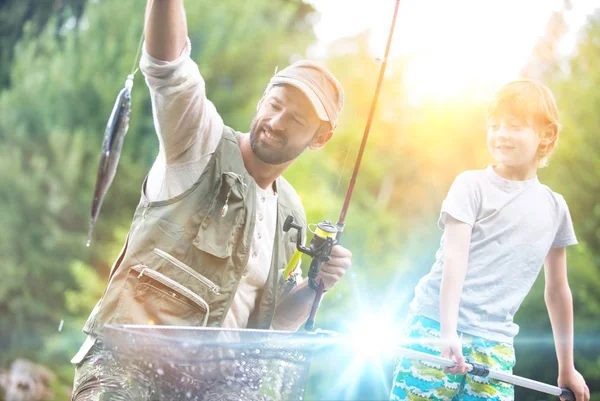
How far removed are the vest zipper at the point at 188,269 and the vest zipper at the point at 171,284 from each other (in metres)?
0.04

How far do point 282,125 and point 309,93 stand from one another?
106mm

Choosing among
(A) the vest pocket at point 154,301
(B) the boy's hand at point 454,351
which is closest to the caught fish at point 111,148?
(A) the vest pocket at point 154,301

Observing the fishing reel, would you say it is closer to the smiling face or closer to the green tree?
the smiling face

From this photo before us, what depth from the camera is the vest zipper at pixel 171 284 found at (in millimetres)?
1652

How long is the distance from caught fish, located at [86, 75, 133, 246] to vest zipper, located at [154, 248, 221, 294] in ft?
0.68

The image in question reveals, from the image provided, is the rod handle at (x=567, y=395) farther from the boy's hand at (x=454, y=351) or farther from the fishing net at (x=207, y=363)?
the fishing net at (x=207, y=363)

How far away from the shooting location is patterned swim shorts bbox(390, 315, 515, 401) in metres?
1.83

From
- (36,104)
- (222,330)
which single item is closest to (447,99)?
(36,104)

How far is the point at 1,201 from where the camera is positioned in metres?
6.86

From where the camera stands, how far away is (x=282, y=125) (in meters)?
1.83

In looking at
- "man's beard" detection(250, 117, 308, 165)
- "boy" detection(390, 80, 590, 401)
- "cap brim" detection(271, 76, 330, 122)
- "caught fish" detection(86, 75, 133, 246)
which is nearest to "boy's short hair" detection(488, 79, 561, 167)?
"boy" detection(390, 80, 590, 401)

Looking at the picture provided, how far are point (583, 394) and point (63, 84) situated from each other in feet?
→ 18.6

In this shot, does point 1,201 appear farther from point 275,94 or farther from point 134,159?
point 275,94

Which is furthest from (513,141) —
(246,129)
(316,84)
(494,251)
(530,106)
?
(246,129)
